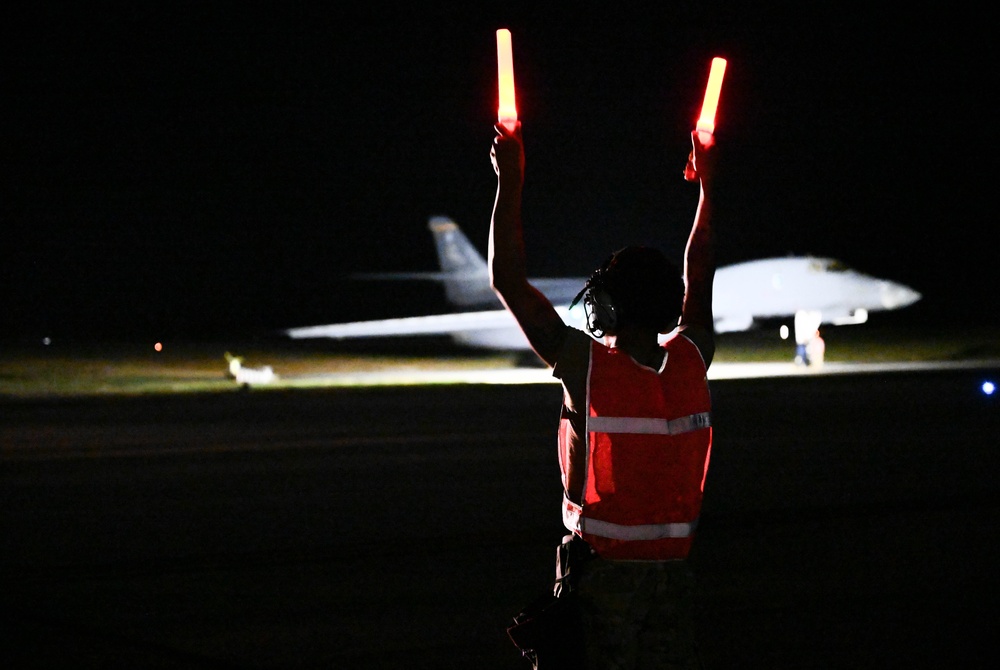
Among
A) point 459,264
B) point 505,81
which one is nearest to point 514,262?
point 505,81

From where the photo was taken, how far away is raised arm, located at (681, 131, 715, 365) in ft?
11.9

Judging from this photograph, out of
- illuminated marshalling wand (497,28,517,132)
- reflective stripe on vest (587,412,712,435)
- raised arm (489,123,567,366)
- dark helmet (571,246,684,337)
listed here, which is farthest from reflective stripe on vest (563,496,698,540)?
illuminated marshalling wand (497,28,517,132)

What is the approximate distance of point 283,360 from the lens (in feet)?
161

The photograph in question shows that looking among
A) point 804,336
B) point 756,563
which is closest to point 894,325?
point 804,336

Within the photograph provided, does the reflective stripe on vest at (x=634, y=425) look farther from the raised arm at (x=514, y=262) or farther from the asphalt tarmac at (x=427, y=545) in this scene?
the asphalt tarmac at (x=427, y=545)

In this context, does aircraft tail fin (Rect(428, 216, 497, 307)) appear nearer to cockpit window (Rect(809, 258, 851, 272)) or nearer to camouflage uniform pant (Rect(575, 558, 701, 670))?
cockpit window (Rect(809, 258, 851, 272))

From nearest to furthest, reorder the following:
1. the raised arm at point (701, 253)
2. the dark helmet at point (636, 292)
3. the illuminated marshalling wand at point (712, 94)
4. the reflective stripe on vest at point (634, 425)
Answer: the reflective stripe on vest at point (634, 425) → the dark helmet at point (636, 292) → the illuminated marshalling wand at point (712, 94) → the raised arm at point (701, 253)

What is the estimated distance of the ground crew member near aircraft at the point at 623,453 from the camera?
9.90ft

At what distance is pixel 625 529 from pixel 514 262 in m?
0.80

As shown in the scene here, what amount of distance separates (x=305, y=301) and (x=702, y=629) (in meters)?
91.5

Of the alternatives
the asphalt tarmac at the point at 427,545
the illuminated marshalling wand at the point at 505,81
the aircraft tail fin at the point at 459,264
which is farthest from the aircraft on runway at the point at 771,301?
the illuminated marshalling wand at the point at 505,81

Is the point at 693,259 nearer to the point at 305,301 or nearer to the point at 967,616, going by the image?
the point at 967,616

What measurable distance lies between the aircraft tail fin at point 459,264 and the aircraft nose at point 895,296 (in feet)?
53.3

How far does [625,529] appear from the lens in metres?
3.02
